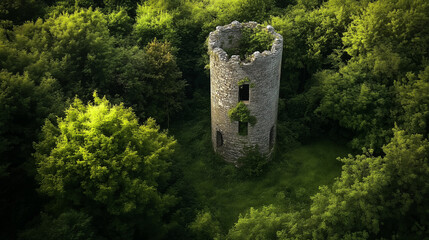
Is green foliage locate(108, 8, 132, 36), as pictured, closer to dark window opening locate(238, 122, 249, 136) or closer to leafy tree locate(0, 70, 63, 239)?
leafy tree locate(0, 70, 63, 239)

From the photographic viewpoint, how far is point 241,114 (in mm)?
22000

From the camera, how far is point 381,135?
22328mm

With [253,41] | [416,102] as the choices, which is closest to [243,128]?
[253,41]

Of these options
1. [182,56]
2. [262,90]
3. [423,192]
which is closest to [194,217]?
[262,90]

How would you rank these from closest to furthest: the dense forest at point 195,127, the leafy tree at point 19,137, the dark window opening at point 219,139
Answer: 1. the dense forest at point 195,127
2. the leafy tree at point 19,137
3. the dark window opening at point 219,139

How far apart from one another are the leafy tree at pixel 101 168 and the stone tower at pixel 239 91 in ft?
19.4

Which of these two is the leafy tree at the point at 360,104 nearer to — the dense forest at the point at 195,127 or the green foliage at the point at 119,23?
the dense forest at the point at 195,127

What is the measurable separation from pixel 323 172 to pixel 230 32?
10.6 meters

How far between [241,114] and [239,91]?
4.56ft

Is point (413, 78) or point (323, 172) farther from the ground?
point (413, 78)

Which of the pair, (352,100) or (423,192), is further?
(352,100)

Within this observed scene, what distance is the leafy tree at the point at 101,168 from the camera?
53.3ft


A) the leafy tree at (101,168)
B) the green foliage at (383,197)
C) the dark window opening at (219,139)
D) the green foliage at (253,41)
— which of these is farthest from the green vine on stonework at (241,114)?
the green foliage at (383,197)

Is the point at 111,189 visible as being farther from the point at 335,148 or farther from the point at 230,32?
the point at 335,148
